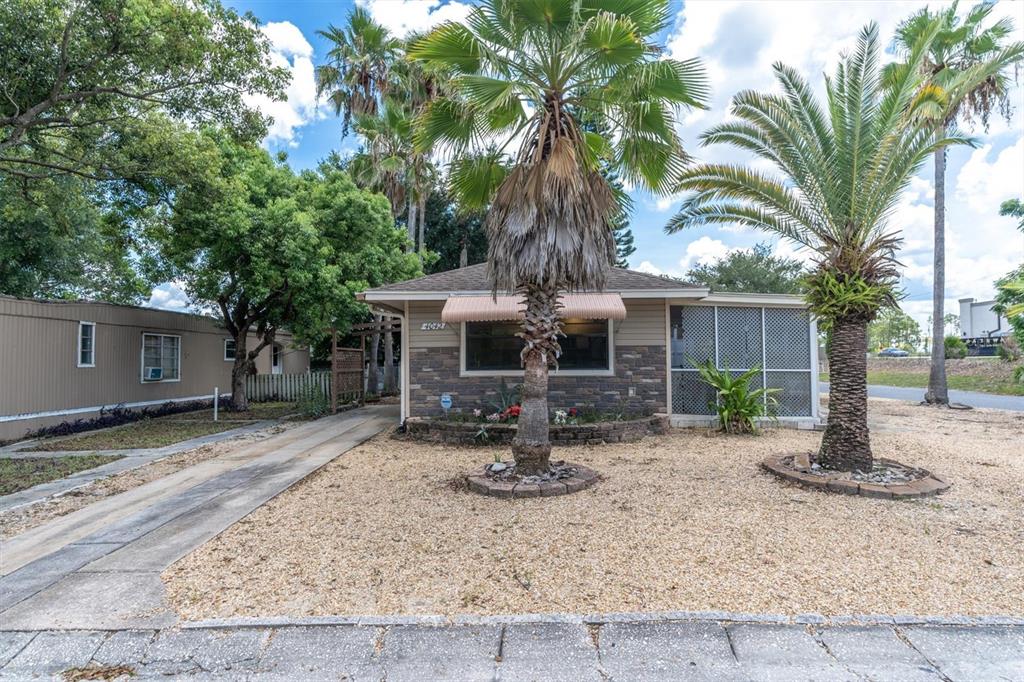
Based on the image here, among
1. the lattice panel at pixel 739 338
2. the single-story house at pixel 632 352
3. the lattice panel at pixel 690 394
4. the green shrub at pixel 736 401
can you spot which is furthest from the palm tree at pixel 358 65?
the green shrub at pixel 736 401

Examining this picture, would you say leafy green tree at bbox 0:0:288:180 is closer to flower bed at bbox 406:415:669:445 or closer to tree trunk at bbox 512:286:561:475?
flower bed at bbox 406:415:669:445

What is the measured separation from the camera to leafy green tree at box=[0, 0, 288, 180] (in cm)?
803

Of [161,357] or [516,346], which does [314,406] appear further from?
[516,346]

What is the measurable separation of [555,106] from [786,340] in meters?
7.39

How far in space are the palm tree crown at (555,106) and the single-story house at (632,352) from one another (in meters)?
4.08

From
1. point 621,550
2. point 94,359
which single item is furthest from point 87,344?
point 621,550

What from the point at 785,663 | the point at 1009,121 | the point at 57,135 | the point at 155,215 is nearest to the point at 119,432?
the point at 155,215

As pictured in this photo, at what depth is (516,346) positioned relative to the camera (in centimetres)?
1055

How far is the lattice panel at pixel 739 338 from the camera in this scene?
35.0ft

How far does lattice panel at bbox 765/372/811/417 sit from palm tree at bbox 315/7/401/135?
50.2 ft

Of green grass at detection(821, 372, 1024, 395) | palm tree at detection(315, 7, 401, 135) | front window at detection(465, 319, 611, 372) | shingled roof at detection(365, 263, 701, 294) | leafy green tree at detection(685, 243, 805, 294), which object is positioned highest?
palm tree at detection(315, 7, 401, 135)

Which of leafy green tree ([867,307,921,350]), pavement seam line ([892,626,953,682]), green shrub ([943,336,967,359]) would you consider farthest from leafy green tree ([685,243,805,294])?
leafy green tree ([867,307,921,350])

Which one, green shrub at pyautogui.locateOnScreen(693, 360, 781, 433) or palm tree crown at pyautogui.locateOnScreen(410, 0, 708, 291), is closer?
palm tree crown at pyautogui.locateOnScreen(410, 0, 708, 291)

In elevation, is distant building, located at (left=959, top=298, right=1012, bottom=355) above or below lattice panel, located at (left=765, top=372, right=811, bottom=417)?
above
